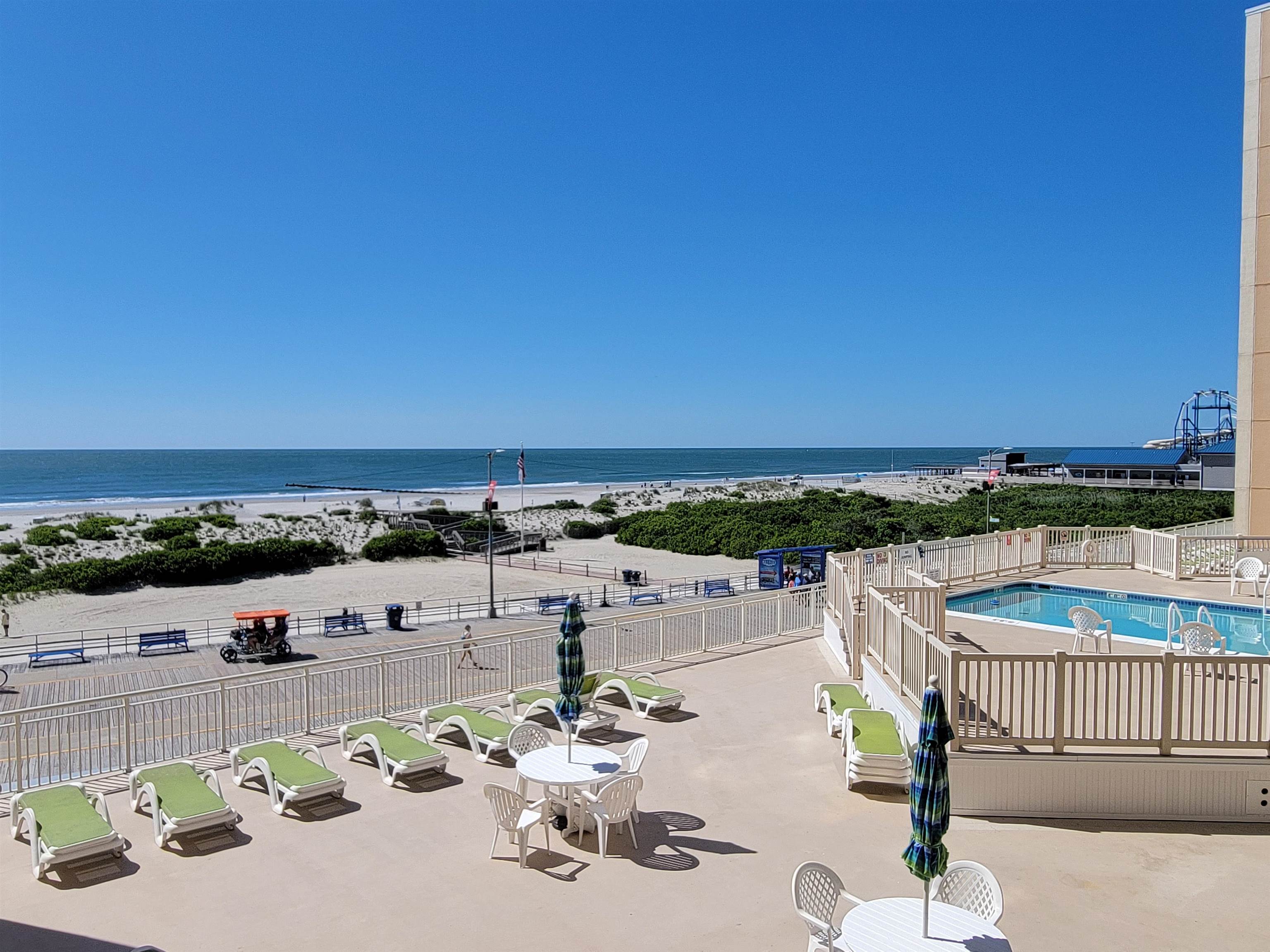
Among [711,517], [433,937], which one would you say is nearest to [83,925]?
[433,937]

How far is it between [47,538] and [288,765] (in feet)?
169

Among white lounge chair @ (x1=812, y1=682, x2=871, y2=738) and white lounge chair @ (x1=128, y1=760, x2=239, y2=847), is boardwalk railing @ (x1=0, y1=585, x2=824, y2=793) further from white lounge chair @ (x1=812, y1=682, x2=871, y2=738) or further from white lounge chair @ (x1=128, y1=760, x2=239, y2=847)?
white lounge chair @ (x1=812, y1=682, x2=871, y2=738)

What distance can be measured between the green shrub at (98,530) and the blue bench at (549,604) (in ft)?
116

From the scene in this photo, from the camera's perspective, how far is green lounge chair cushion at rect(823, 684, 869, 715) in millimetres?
10102

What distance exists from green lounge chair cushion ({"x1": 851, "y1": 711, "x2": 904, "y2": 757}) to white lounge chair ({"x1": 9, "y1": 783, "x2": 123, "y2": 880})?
6.60m

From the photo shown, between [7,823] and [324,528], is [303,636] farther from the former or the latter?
[324,528]

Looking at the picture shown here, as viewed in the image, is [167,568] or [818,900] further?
[167,568]

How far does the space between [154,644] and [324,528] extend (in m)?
37.8

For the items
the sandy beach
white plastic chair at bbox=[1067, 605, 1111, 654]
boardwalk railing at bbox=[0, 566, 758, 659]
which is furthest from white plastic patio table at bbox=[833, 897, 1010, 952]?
the sandy beach

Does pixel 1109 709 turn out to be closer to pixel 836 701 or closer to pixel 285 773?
pixel 836 701

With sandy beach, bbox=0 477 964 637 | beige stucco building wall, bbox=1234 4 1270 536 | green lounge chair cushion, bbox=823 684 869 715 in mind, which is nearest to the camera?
green lounge chair cushion, bbox=823 684 869 715

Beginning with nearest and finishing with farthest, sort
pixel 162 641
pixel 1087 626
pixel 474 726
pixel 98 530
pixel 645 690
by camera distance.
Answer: pixel 474 726
pixel 1087 626
pixel 645 690
pixel 162 641
pixel 98 530

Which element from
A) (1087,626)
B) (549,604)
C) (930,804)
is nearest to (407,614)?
(549,604)

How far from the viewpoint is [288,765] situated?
8.29 m
